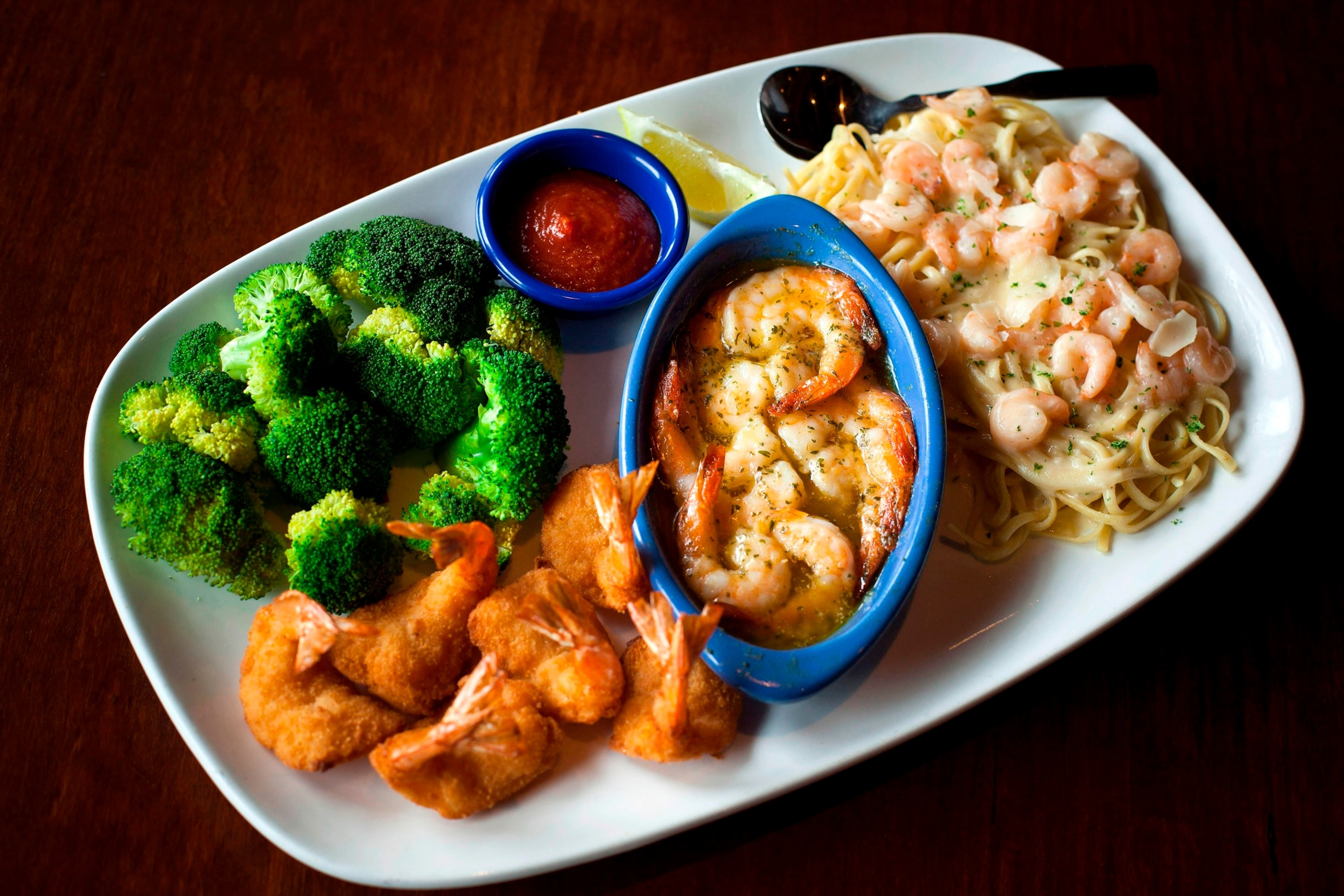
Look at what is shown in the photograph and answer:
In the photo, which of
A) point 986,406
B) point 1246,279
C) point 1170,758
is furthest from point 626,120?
point 1170,758

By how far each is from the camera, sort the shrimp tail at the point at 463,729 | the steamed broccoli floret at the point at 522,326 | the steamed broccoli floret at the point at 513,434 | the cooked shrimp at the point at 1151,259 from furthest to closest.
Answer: the cooked shrimp at the point at 1151,259, the steamed broccoli floret at the point at 522,326, the steamed broccoli floret at the point at 513,434, the shrimp tail at the point at 463,729

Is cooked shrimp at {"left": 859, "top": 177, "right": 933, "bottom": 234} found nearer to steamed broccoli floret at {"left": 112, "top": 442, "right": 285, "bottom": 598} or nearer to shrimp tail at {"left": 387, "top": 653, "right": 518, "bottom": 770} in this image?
shrimp tail at {"left": 387, "top": 653, "right": 518, "bottom": 770}

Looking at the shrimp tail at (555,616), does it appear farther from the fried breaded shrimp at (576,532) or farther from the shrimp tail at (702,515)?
the shrimp tail at (702,515)

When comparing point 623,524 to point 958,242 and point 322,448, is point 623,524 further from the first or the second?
point 958,242

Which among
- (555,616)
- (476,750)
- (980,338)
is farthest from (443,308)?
(980,338)

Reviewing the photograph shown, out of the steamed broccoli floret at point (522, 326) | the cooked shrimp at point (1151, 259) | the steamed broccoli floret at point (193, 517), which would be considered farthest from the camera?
the cooked shrimp at point (1151, 259)

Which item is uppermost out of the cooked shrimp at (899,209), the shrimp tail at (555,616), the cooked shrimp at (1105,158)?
the cooked shrimp at (1105,158)

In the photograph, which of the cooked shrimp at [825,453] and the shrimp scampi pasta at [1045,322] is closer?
the cooked shrimp at [825,453]

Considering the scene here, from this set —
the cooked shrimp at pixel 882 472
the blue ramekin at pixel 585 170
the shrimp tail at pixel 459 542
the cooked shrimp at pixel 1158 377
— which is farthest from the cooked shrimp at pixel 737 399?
the cooked shrimp at pixel 1158 377
